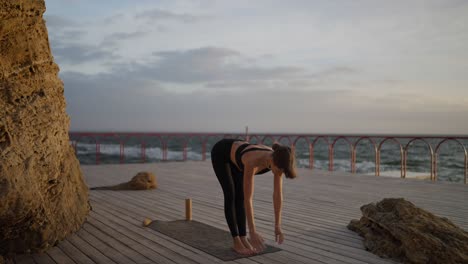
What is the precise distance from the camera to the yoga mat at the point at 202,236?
3.88 m

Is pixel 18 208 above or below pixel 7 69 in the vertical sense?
below

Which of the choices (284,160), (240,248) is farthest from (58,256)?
(284,160)

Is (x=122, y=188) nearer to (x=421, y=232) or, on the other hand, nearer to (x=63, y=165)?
(x=63, y=165)

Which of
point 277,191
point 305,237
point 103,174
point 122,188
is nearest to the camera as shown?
point 277,191

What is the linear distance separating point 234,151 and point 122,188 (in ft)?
16.0

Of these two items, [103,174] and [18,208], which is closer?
[18,208]

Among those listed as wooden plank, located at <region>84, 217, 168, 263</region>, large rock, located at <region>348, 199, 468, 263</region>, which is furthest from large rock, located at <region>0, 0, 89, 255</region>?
large rock, located at <region>348, 199, 468, 263</region>

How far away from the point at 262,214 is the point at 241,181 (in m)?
1.86

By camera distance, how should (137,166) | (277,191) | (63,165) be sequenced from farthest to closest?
(137,166) → (63,165) → (277,191)

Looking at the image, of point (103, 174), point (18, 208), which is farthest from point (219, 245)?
point (103, 174)

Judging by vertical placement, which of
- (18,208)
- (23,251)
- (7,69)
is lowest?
(23,251)

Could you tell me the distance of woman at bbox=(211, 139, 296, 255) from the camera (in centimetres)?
345

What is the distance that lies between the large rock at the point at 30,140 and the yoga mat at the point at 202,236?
102 centimetres

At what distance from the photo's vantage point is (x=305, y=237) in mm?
4402
